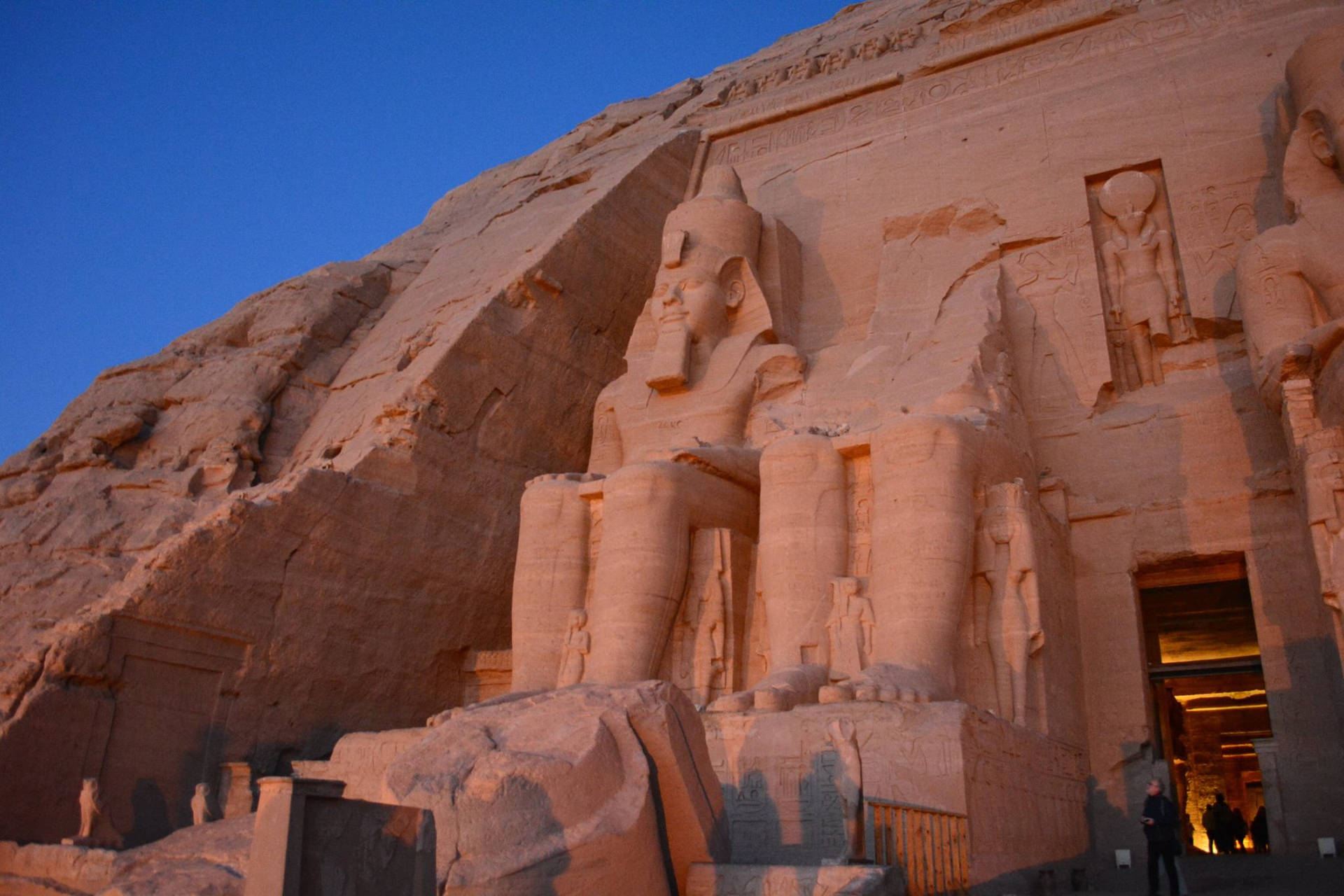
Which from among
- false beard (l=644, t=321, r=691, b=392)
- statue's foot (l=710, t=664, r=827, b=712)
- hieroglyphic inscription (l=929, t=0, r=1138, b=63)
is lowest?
statue's foot (l=710, t=664, r=827, b=712)

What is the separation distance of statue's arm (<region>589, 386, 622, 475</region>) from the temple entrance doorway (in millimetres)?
3132

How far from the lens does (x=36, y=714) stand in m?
5.25

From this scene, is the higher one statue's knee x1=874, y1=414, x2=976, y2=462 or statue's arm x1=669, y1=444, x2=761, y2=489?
statue's arm x1=669, y1=444, x2=761, y2=489

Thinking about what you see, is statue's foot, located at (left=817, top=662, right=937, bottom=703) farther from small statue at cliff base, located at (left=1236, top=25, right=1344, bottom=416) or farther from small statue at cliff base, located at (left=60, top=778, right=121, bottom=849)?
small statue at cliff base, located at (left=60, top=778, right=121, bottom=849)

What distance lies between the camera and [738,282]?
736cm

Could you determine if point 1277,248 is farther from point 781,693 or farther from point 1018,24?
point 1018,24

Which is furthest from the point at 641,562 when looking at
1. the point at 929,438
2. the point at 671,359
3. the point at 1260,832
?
the point at 1260,832

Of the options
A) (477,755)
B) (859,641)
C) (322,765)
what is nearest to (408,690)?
(322,765)

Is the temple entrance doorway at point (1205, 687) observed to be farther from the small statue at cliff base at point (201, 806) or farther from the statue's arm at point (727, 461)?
the small statue at cliff base at point (201, 806)

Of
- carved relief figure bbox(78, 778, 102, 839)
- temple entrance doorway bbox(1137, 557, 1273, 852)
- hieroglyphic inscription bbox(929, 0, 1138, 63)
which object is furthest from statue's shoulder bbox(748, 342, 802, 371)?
carved relief figure bbox(78, 778, 102, 839)

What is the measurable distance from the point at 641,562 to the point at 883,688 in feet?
5.08

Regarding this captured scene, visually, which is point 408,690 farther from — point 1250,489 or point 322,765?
point 1250,489

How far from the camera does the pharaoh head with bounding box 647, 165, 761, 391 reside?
693 centimetres

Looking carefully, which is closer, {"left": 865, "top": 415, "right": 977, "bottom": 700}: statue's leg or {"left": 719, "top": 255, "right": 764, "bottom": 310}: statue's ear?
{"left": 865, "top": 415, "right": 977, "bottom": 700}: statue's leg
